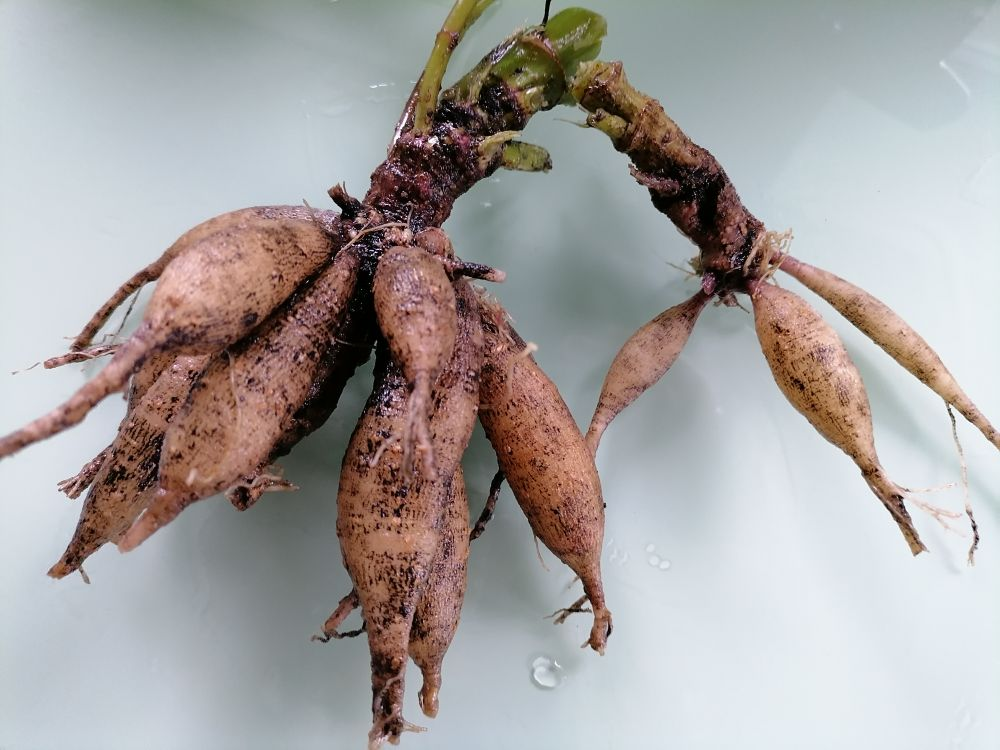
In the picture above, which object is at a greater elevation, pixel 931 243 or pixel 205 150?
pixel 205 150

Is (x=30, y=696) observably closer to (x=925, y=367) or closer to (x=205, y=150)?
(x=205, y=150)

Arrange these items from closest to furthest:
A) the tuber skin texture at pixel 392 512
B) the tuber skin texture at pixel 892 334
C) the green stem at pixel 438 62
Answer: the tuber skin texture at pixel 392 512 < the green stem at pixel 438 62 < the tuber skin texture at pixel 892 334

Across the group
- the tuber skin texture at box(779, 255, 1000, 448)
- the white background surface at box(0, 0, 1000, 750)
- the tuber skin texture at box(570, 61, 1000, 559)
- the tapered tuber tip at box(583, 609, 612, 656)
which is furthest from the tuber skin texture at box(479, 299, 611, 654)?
the tuber skin texture at box(779, 255, 1000, 448)

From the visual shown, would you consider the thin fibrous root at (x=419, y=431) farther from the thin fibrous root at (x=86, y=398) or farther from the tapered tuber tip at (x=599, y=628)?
the tapered tuber tip at (x=599, y=628)

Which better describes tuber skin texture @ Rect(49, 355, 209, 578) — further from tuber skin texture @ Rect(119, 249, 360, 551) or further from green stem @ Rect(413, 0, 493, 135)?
green stem @ Rect(413, 0, 493, 135)

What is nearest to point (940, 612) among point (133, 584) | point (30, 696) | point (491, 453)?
point (491, 453)

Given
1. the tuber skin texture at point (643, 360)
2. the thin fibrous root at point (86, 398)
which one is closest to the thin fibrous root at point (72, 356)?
the thin fibrous root at point (86, 398)

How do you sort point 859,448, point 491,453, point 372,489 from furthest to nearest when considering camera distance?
point 491,453 → point 859,448 → point 372,489

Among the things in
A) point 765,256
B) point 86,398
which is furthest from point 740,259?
point 86,398
